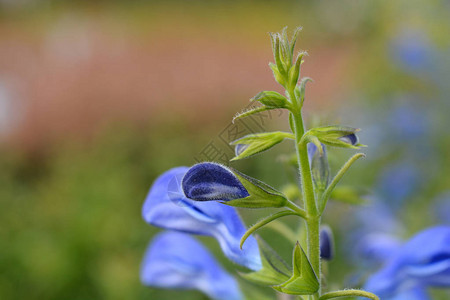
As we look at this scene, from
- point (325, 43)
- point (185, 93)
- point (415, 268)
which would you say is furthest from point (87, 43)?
point (415, 268)

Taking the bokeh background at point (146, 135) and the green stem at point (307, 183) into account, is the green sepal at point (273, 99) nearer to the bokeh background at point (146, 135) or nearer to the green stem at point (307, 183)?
the green stem at point (307, 183)

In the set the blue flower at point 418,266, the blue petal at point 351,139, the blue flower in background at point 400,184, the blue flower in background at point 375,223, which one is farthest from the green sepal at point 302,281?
the blue flower in background at point 400,184

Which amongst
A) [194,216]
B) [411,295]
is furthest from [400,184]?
[194,216]

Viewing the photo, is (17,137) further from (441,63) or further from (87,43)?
(87,43)

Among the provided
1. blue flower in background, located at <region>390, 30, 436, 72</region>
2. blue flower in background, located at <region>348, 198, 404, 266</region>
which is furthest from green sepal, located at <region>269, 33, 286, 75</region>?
blue flower in background, located at <region>390, 30, 436, 72</region>

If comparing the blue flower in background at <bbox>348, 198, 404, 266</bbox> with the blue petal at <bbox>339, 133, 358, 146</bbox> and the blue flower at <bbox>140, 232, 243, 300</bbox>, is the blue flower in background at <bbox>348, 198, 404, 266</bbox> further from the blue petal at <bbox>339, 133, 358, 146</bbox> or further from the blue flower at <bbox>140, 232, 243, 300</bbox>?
the blue petal at <bbox>339, 133, 358, 146</bbox>
